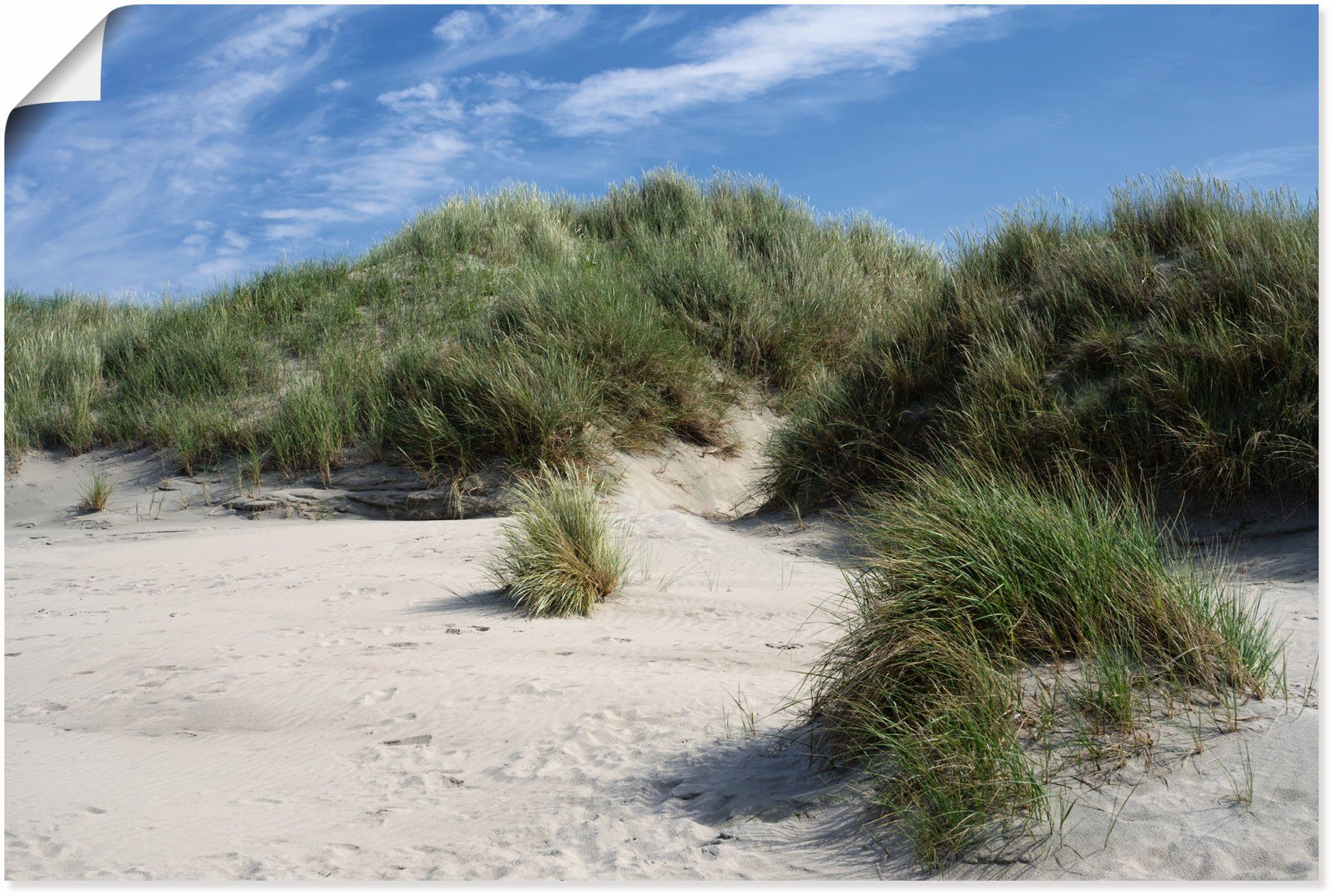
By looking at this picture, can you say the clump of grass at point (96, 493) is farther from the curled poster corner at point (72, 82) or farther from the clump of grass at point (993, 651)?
the clump of grass at point (993, 651)

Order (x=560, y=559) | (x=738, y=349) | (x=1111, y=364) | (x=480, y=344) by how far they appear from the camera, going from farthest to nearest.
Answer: (x=738, y=349) < (x=480, y=344) < (x=1111, y=364) < (x=560, y=559)

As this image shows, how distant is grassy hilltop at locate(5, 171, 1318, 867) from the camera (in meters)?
2.84

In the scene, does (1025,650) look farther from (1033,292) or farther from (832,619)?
(1033,292)

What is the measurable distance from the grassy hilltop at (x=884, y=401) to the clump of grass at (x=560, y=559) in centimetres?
2

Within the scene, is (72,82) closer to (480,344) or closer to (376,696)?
(376,696)

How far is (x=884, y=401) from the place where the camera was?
8.29 m

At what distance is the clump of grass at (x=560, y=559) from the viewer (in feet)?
18.5

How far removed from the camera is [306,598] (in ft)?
20.2

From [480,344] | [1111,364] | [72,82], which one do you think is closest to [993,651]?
[72,82]

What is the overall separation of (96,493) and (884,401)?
320 inches

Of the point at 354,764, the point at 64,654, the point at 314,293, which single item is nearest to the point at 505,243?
the point at 314,293

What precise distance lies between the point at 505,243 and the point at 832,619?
10.9 metres

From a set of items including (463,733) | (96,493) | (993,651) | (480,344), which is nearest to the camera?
(993,651)

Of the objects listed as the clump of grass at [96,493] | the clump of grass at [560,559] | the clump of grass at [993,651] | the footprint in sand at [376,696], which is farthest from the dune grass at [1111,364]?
the clump of grass at [96,493]
